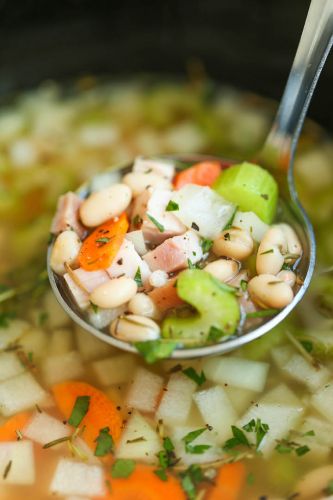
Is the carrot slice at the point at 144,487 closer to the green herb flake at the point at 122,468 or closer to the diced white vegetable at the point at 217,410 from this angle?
the green herb flake at the point at 122,468

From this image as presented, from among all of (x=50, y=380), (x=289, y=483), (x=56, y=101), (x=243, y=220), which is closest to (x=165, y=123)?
(x=56, y=101)

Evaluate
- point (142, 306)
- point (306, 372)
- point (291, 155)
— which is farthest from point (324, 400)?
point (291, 155)

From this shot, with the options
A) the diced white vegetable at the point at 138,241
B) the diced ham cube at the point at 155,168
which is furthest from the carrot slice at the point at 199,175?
the diced white vegetable at the point at 138,241

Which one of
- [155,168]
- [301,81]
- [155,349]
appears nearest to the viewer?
[155,349]

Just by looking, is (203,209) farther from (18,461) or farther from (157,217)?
(18,461)

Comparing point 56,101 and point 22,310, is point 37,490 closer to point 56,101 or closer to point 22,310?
point 22,310

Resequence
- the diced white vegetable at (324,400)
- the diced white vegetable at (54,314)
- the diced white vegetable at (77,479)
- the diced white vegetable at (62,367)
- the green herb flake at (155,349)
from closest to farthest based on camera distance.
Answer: the green herb flake at (155,349) → the diced white vegetable at (77,479) → the diced white vegetable at (324,400) → the diced white vegetable at (62,367) → the diced white vegetable at (54,314)
